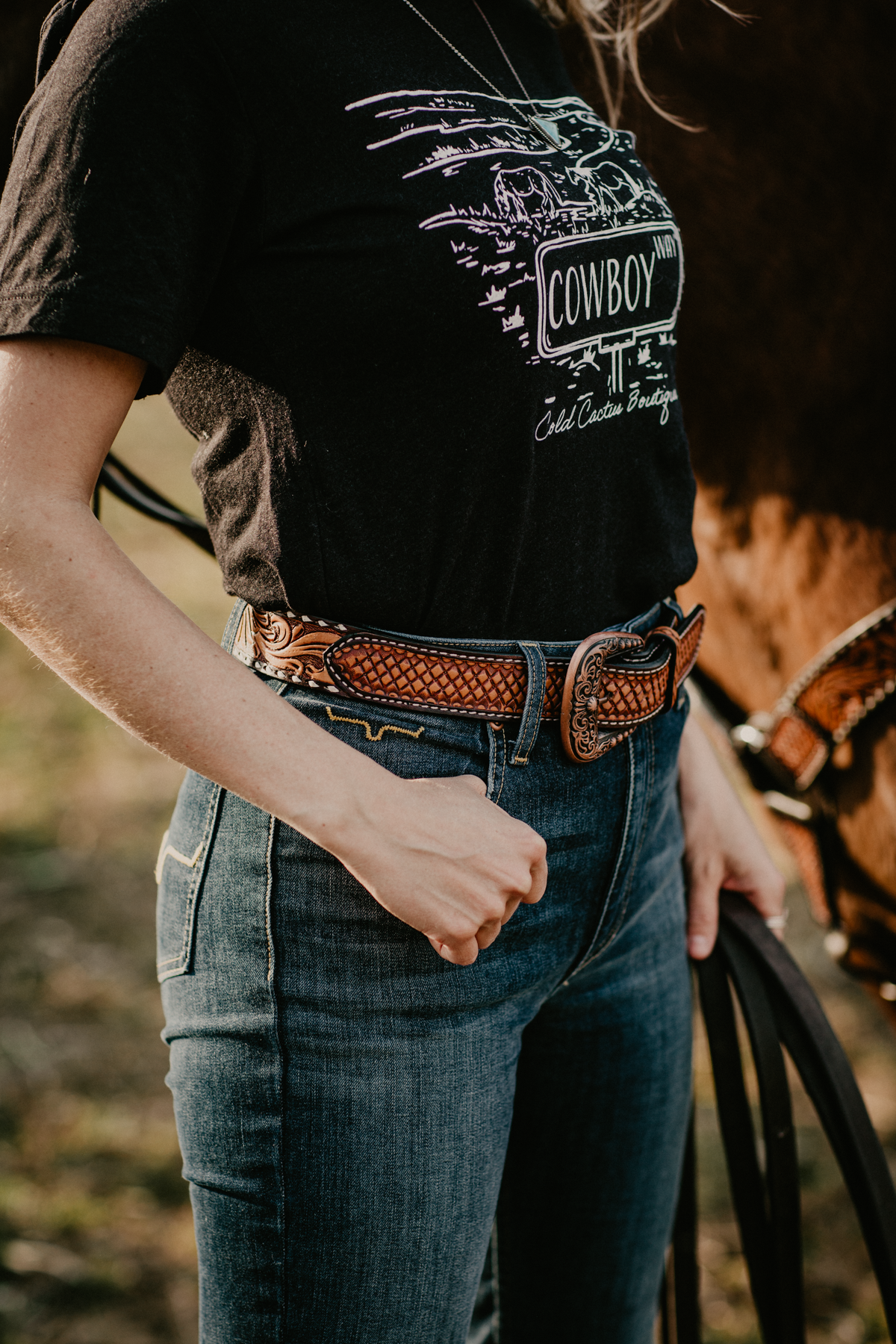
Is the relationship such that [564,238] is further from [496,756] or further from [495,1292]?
[495,1292]

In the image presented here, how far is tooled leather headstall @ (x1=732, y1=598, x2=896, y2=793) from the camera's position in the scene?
107 centimetres

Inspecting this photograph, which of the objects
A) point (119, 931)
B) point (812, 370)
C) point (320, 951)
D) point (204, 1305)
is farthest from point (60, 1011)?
point (812, 370)

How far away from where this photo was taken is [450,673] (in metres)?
0.66

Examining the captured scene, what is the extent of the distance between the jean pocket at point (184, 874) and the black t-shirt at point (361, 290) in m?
0.15

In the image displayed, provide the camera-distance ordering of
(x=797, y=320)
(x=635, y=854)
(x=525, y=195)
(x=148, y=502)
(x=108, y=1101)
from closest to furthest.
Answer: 1. (x=525, y=195)
2. (x=635, y=854)
3. (x=797, y=320)
4. (x=148, y=502)
5. (x=108, y=1101)

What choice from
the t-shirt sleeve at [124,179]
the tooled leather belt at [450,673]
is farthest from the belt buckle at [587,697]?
the t-shirt sleeve at [124,179]

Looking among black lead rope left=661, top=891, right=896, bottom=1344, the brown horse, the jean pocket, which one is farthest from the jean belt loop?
the brown horse

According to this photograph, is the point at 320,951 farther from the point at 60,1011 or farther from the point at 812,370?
the point at 60,1011

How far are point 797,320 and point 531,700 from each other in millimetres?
587

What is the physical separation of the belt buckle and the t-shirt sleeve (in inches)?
12.6

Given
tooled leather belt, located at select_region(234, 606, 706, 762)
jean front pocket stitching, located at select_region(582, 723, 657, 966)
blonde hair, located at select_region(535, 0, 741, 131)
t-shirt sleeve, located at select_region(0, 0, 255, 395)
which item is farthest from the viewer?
blonde hair, located at select_region(535, 0, 741, 131)

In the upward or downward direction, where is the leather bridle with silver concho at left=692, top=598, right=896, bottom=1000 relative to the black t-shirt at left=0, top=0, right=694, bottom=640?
downward

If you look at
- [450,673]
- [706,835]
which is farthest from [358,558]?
[706,835]

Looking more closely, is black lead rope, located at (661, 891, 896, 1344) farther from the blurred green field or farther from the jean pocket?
the blurred green field
